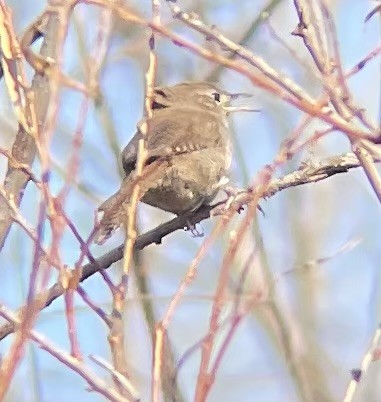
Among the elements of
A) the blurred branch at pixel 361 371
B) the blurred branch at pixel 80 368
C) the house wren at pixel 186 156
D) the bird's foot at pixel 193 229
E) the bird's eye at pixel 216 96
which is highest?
the bird's eye at pixel 216 96

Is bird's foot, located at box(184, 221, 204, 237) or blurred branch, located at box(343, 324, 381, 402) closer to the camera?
blurred branch, located at box(343, 324, 381, 402)

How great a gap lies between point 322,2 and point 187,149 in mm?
1789

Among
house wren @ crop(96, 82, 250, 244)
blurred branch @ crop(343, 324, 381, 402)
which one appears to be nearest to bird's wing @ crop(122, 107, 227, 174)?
house wren @ crop(96, 82, 250, 244)

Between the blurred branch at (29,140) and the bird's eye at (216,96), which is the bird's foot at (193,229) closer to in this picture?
the bird's eye at (216,96)

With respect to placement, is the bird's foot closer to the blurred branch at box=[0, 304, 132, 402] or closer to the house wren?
the house wren

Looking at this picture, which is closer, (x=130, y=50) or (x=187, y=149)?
(x=187, y=149)

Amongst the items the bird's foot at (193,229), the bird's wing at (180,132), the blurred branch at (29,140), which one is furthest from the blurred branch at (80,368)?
the bird's foot at (193,229)

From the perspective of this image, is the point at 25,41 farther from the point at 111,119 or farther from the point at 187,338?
the point at 187,338

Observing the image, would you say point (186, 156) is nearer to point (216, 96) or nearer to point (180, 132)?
point (180, 132)

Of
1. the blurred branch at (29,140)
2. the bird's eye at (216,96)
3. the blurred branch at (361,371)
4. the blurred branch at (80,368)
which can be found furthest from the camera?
the bird's eye at (216,96)

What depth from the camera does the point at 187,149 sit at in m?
3.58

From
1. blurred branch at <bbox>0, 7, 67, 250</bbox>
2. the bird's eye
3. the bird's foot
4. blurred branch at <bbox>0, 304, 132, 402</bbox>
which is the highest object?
the bird's eye

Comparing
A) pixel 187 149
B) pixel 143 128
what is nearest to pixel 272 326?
pixel 187 149

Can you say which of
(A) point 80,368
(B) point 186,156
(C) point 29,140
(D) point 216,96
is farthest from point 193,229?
(A) point 80,368
